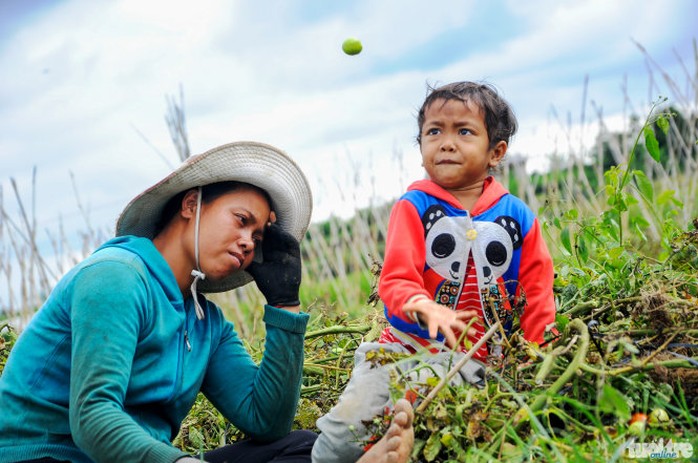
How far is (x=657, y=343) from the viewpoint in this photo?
2.14m

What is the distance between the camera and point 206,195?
2.47 meters

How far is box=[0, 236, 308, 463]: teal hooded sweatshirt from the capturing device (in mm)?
1977

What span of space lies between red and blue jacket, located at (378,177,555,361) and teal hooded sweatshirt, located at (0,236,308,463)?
512 mm

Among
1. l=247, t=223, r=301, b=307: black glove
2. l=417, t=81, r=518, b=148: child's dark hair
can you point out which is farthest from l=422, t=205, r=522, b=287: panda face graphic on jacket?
l=247, t=223, r=301, b=307: black glove

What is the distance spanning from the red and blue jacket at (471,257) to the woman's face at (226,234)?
0.45 m

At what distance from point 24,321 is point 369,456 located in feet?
15.7

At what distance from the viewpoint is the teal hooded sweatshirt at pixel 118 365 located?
1.98m

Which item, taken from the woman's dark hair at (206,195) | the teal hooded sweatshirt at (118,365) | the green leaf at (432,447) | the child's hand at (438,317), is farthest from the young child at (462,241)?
the woman's dark hair at (206,195)

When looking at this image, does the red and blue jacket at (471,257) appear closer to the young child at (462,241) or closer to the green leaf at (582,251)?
the young child at (462,241)

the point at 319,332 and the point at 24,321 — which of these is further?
the point at 24,321

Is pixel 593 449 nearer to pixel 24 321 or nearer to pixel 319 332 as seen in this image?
pixel 319 332

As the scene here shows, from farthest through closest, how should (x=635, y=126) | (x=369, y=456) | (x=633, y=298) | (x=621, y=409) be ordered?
1. (x=635, y=126)
2. (x=633, y=298)
3. (x=369, y=456)
4. (x=621, y=409)

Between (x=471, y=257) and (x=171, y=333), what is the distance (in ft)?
3.02

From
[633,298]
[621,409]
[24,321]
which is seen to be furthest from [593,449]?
[24,321]
